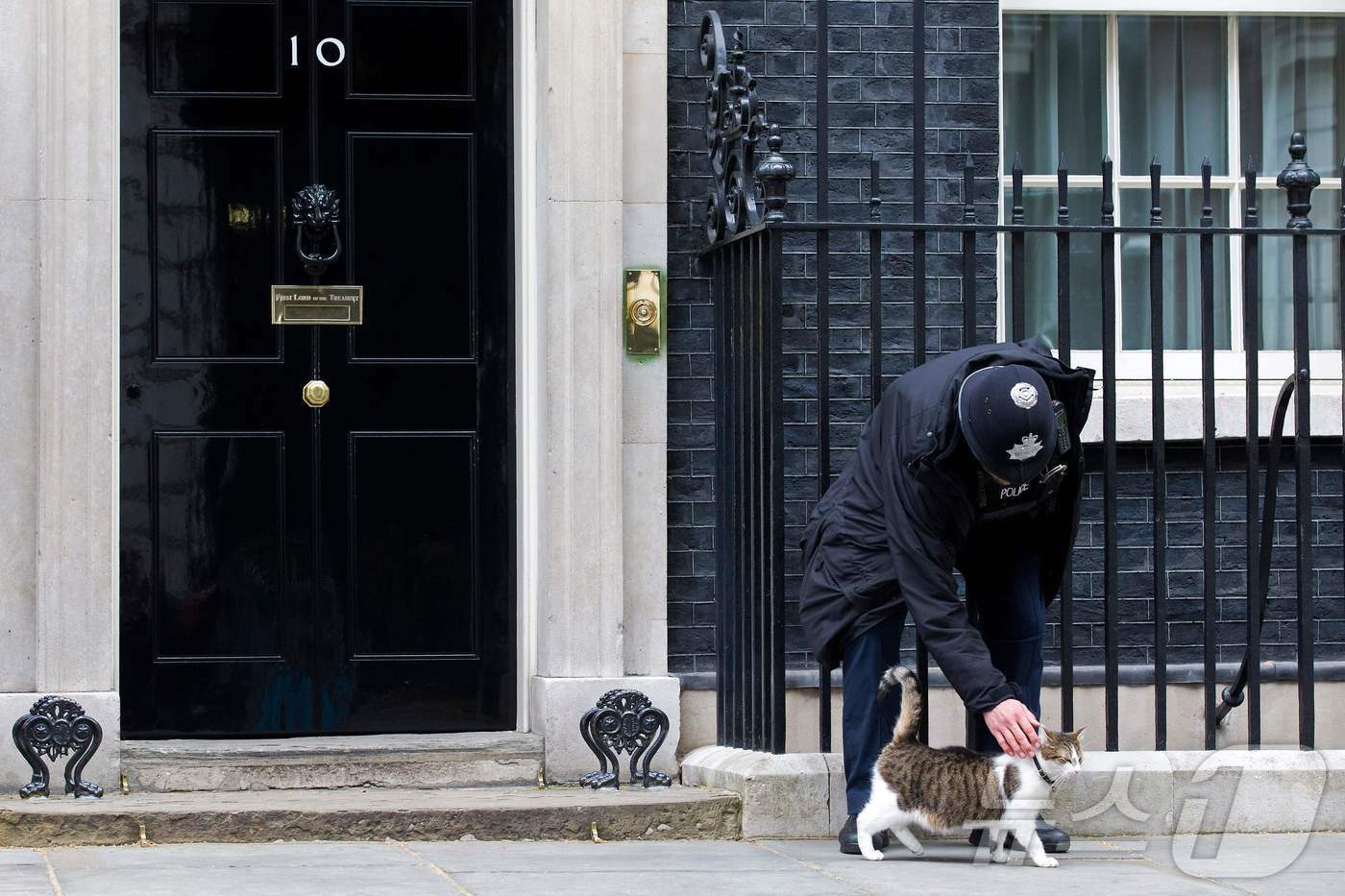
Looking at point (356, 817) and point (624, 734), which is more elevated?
point (624, 734)

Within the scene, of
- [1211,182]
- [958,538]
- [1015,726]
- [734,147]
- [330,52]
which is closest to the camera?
[1015,726]

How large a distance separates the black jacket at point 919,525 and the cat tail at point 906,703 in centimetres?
12

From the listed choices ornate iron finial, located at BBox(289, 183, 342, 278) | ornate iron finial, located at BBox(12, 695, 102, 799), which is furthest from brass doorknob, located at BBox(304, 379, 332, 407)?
ornate iron finial, located at BBox(12, 695, 102, 799)

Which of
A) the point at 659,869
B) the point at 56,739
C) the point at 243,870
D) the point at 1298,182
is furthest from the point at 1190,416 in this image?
the point at 56,739

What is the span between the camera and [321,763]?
21.5 ft

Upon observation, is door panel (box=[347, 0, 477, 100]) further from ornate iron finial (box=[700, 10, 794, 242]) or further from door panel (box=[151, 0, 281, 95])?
ornate iron finial (box=[700, 10, 794, 242])

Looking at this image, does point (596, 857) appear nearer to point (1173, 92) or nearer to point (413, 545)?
point (413, 545)

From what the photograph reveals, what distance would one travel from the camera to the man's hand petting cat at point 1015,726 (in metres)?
5.29

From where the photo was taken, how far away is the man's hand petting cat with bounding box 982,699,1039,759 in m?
5.29

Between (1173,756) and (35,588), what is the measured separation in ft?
12.6

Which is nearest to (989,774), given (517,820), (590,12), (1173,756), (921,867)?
(921,867)

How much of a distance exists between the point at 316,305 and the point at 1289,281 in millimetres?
3897

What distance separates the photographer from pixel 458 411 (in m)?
6.97

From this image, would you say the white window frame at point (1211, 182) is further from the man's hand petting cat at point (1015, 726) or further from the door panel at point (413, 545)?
the man's hand petting cat at point (1015, 726)
